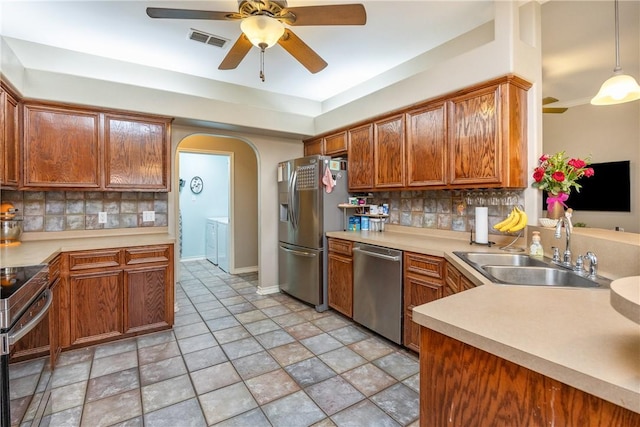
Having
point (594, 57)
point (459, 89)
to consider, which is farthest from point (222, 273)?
point (594, 57)

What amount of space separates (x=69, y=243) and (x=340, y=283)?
99.5 inches

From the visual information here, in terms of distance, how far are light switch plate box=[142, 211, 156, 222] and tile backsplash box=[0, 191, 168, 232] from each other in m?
0.02

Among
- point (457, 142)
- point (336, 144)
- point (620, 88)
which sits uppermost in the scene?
point (620, 88)

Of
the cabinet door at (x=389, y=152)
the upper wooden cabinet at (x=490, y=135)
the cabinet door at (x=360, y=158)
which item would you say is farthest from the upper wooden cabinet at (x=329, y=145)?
the upper wooden cabinet at (x=490, y=135)

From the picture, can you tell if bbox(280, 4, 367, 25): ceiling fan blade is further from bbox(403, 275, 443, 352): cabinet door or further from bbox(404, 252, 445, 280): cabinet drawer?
bbox(403, 275, 443, 352): cabinet door

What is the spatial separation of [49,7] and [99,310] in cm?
243

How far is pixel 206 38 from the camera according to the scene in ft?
9.18

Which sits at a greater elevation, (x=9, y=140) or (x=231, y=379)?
(x=9, y=140)

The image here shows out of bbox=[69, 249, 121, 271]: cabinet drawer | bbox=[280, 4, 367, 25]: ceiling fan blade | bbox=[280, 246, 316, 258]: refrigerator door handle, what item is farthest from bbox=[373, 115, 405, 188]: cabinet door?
bbox=[69, 249, 121, 271]: cabinet drawer

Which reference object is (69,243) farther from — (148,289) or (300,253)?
(300,253)

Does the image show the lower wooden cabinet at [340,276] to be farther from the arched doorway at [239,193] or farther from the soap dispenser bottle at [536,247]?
the arched doorway at [239,193]

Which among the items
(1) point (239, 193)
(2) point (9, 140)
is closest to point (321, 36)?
(2) point (9, 140)

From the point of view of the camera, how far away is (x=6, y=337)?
1.21 metres

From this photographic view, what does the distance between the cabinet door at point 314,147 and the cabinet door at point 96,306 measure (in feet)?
8.65
